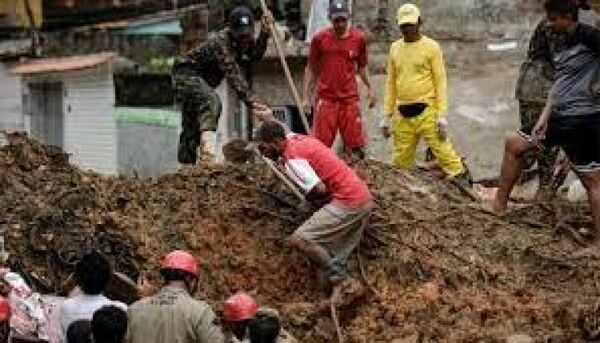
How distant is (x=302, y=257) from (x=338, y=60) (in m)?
2.76

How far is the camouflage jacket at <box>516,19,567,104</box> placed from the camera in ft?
37.5

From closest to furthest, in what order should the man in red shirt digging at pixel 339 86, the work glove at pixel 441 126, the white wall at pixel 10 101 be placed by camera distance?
1. the work glove at pixel 441 126
2. the man in red shirt digging at pixel 339 86
3. the white wall at pixel 10 101

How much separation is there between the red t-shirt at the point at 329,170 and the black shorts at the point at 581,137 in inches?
60.9

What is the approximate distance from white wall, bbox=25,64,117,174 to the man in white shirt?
14.0 m

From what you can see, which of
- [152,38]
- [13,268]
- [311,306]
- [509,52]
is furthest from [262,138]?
[152,38]

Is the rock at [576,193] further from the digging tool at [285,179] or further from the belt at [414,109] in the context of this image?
the digging tool at [285,179]

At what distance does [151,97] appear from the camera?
68.2 ft

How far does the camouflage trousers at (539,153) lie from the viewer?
1167cm

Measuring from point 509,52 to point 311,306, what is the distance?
8.83 metres

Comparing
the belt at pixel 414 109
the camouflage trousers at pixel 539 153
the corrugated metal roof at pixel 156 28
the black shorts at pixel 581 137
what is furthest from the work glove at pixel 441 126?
the corrugated metal roof at pixel 156 28

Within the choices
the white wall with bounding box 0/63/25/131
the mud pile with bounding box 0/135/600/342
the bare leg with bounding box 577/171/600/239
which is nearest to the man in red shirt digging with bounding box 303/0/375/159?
the mud pile with bounding box 0/135/600/342

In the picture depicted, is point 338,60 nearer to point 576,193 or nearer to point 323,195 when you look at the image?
point 576,193

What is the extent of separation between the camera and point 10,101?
2372 centimetres

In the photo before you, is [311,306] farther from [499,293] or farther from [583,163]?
[583,163]
